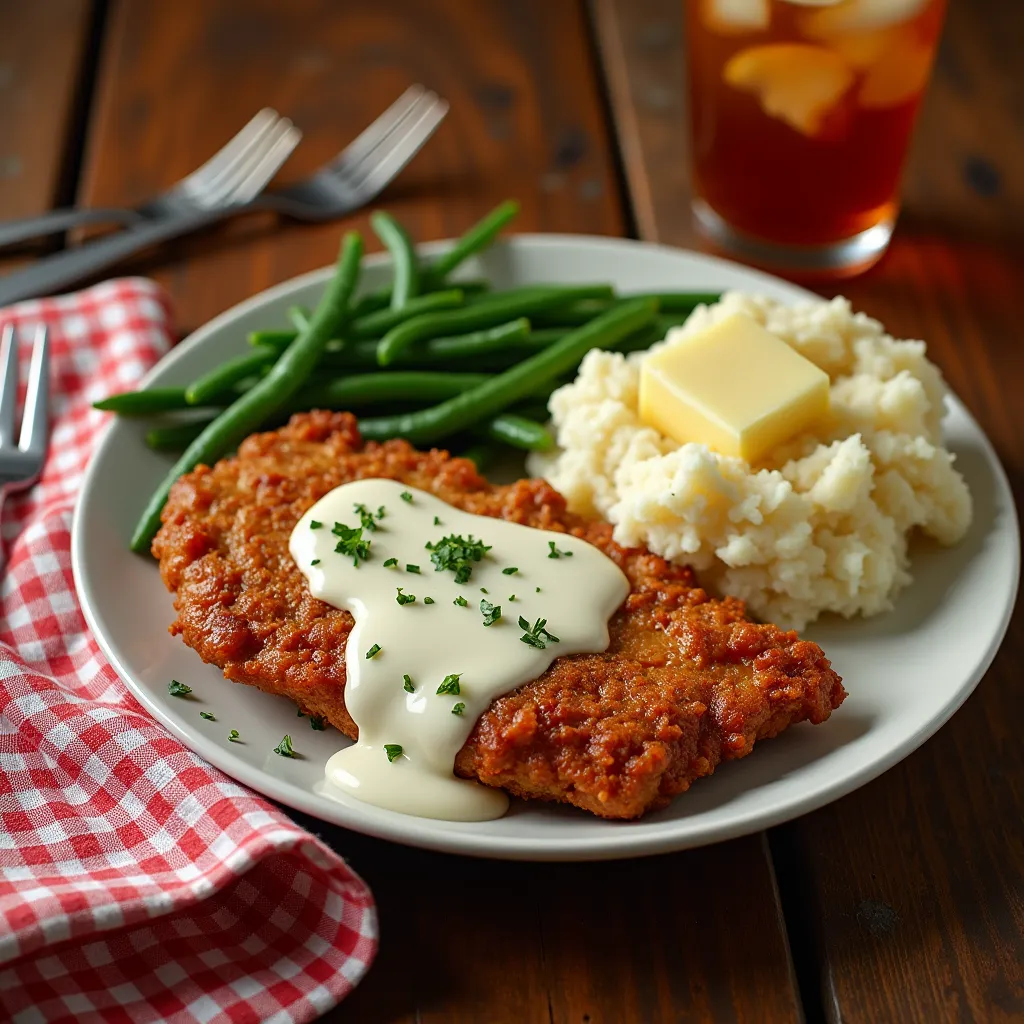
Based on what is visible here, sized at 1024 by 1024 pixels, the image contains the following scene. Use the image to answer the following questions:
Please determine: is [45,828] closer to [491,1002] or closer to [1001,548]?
[491,1002]

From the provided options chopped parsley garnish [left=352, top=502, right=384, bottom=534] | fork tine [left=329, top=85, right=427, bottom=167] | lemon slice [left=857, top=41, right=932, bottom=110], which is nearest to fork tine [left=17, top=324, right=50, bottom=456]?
chopped parsley garnish [left=352, top=502, right=384, bottom=534]

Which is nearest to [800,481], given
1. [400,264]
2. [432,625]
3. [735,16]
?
[432,625]

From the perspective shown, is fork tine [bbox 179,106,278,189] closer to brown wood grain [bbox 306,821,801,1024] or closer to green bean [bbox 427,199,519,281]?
green bean [bbox 427,199,519,281]

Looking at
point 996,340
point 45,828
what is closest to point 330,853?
point 45,828

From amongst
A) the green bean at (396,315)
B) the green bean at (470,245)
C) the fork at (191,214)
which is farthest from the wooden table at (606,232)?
the green bean at (396,315)

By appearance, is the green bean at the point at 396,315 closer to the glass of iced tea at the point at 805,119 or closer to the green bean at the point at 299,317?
the green bean at the point at 299,317

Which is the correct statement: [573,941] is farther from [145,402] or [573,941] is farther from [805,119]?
[805,119]
